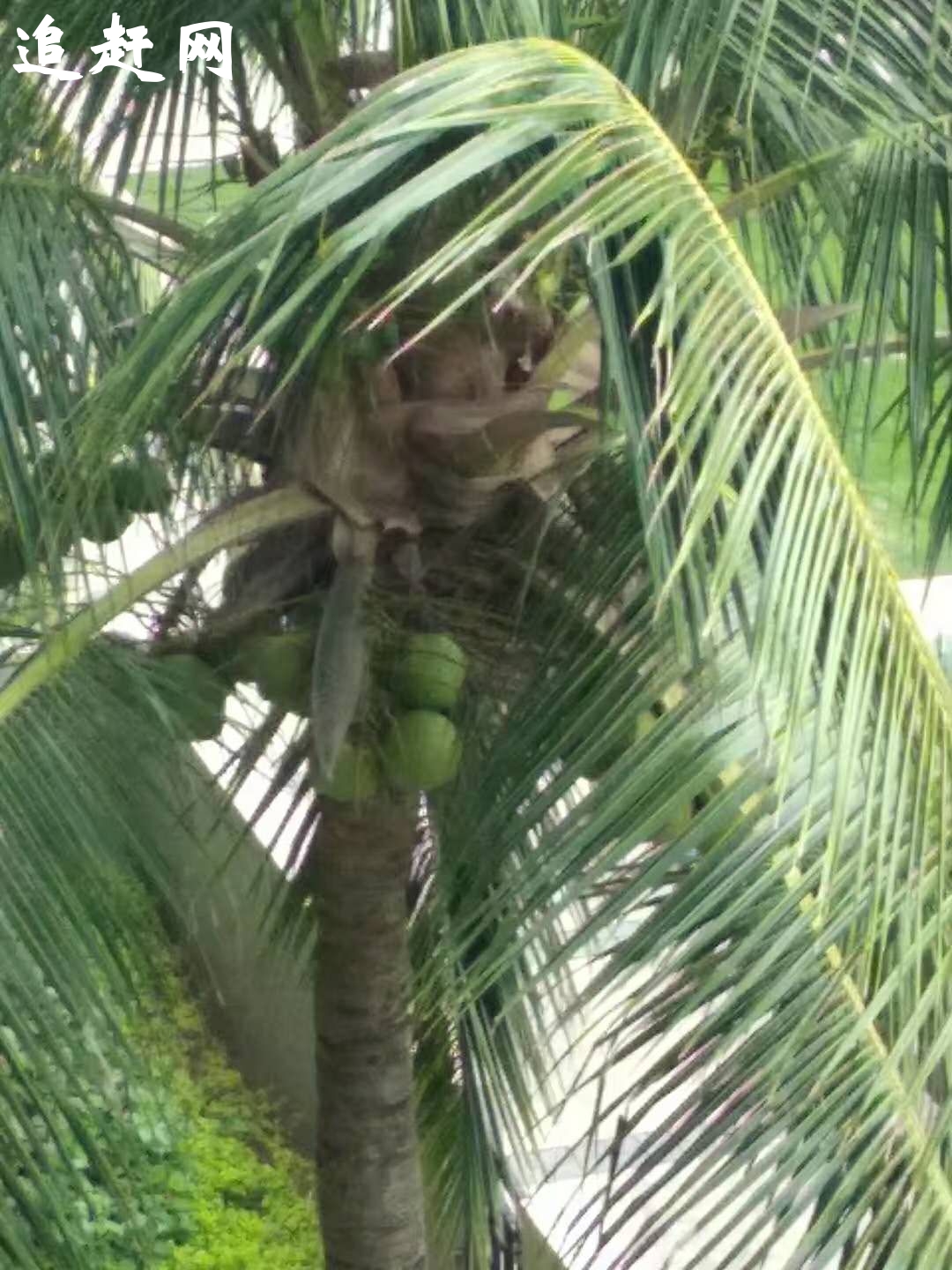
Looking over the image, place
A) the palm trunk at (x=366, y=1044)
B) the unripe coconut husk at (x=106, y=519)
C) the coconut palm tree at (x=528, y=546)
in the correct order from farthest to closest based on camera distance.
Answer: the palm trunk at (x=366, y=1044)
the unripe coconut husk at (x=106, y=519)
the coconut palm tree at (x=528, y=546)

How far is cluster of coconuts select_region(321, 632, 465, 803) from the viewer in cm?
116

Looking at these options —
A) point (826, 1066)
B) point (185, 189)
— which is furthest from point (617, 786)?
point (185, 189)

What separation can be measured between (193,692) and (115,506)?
Result: 0.13 m

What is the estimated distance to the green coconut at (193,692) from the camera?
1.17 meters

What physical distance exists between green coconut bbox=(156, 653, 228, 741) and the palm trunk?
184mm

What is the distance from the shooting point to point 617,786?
0.93 metres

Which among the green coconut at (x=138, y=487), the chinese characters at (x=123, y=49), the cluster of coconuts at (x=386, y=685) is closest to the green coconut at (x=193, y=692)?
the cluster of coconuts at (x=386, y=685)

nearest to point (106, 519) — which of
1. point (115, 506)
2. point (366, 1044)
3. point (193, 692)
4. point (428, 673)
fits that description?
point (115, 506)

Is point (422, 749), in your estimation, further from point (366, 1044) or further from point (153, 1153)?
point (153, 1153)

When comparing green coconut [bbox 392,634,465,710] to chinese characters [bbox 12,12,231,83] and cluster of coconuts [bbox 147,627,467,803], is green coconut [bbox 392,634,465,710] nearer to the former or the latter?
cluster of coconuts [bbox 147,627,467,803]

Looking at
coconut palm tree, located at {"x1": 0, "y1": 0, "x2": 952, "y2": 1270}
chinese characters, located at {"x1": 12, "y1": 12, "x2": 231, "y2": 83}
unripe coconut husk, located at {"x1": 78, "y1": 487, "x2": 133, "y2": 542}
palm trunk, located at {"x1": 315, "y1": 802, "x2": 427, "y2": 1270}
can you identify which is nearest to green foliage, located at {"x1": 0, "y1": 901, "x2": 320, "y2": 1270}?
coconut palm tree, located at {"x1": 0, "y1": 0, "x2": 952, "y2": 1270}

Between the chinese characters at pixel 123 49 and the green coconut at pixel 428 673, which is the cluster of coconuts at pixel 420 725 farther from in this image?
the chinese characters at pixel 123 49

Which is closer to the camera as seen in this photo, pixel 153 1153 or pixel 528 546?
pixel 528 546

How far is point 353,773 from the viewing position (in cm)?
120
